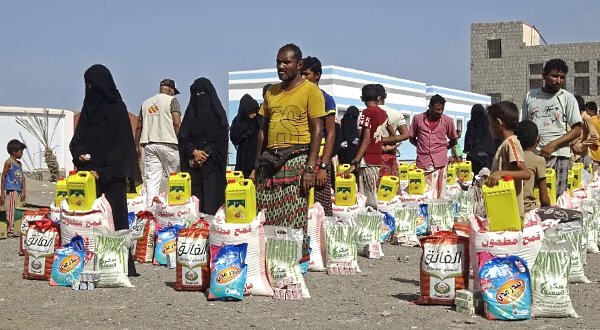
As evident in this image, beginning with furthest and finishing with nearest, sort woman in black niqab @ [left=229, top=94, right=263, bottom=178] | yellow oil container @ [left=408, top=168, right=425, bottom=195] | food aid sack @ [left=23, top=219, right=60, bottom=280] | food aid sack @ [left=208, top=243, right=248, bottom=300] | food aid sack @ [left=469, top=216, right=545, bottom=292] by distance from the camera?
yellow oil container @ [left=408, top=168, right=425, bottom=195]
woman in black niqab @ [left=229, top=94, right=263, bottom=178]
food aid sack @ [left=23, top=219, right=60, bottom=280]
food aid sack @ [left=208, top=243, right=248, bottom=300]
food aid sack @ [left=469, top=216, right=545, bottom=292]

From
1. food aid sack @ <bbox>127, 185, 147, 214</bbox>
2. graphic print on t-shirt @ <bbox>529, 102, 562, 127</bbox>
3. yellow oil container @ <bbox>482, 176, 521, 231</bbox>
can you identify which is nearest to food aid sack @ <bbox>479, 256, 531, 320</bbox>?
yellow oil container @ <bbox>482, 176, 521, 231</bbox>

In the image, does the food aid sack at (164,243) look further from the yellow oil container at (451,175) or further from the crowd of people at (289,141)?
the yellow oil container at (451,175)

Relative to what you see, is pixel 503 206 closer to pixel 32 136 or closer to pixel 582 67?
pixel 32 136

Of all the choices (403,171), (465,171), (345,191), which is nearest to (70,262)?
(345,191)

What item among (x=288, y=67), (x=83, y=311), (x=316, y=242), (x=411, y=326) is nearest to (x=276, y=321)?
(x=411, y=326)

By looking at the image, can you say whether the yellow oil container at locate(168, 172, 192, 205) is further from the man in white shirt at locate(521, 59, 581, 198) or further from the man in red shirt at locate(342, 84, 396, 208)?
the man in white shirt at locate(521, 59, 581, 198)

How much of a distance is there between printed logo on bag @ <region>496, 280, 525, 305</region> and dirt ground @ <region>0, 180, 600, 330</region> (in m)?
0.15

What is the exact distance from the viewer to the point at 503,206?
6242mm

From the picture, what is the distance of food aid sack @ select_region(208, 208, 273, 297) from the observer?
22.9 ft

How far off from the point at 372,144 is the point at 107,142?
12.0 ft

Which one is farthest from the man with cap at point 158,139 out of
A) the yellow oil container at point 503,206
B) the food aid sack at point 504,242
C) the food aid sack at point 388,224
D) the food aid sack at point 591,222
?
the yellow oil container at point 503,206

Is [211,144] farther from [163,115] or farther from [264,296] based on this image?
[264,296]

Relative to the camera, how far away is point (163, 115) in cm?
1133

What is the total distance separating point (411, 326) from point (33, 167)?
1109 inches
